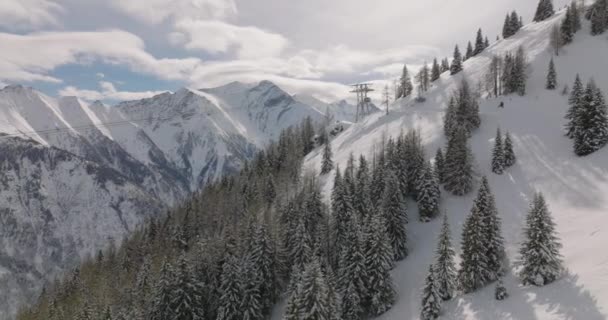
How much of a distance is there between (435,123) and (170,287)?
78.1 m

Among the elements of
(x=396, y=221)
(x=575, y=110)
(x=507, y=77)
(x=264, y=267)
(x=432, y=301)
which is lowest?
(x=264, y=267)

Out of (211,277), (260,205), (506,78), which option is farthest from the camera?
(506,78)

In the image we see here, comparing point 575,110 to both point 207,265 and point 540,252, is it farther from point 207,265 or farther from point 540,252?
point 207,265

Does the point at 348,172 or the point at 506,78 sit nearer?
the point at 348,172

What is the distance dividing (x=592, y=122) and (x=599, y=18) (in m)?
63.0

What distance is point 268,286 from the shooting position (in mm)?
67188

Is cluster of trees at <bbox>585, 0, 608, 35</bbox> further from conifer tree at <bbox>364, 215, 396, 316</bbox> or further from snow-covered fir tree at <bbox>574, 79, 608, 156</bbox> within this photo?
conifer tree at <bbox>364, 215, 396, 316</bbox>

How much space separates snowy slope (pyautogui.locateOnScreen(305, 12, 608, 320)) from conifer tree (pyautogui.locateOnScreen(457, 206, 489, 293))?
1562 mm

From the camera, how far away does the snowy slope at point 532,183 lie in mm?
43219

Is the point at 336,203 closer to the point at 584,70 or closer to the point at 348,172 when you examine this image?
the point at 348,172

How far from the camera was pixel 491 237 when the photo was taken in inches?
2126

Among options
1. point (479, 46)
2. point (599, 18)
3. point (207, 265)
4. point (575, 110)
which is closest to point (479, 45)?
point (479, 46)

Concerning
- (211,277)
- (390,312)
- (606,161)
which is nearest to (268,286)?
(211,277)

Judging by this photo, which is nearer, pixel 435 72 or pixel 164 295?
pixel 164 295
